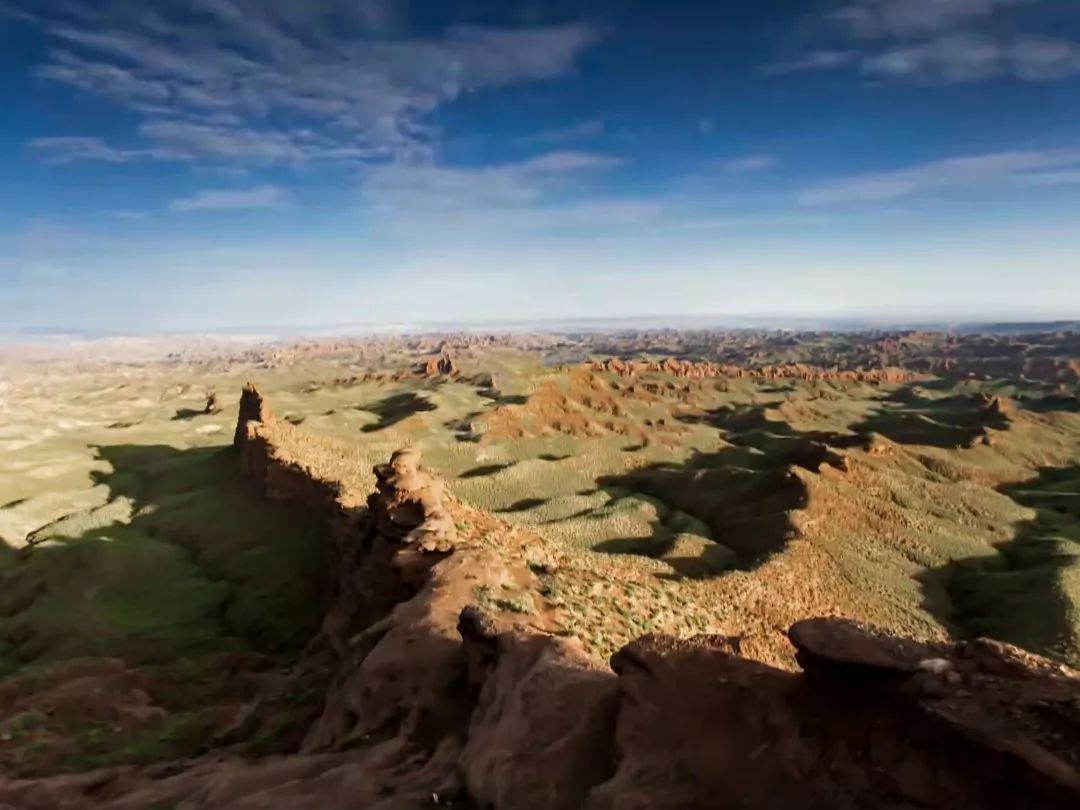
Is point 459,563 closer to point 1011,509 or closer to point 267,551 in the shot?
point 267,551

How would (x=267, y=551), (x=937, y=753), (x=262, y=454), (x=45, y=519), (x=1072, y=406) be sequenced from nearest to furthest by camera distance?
(x=937, y=753)
(x=267, y=551)
(x=262, y=454)
(x=45, y=519)
(x=1072, y=406)

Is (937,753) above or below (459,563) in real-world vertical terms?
above

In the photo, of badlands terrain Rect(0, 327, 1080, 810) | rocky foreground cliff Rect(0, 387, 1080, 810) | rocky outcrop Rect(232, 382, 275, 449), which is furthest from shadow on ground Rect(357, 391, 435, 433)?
rocky foreground cliff Rect(0, 387, 1080, 810)

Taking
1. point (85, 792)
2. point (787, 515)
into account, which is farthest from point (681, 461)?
point (85, 792)

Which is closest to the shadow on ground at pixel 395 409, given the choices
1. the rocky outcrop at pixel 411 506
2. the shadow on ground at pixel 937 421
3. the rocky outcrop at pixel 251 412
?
the rocky outcrop at pixel 251 412

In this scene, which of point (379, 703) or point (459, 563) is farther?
Answer: point (459, 563)

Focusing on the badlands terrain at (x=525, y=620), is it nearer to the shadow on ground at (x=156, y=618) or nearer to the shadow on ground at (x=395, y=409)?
the shadow on ground at (x=156, y=618)
